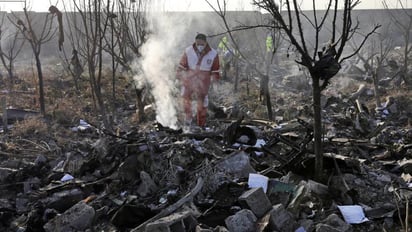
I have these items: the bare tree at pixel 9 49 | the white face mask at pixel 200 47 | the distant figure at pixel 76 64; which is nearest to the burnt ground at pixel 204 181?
the white face mask at pixel 200 47

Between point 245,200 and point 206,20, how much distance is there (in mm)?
23693

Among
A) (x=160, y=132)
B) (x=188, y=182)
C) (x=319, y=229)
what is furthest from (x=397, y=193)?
(x=160, y=132)

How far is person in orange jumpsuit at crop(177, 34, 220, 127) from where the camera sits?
697 centimetres

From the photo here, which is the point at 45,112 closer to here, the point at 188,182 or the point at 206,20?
the point at 188,182

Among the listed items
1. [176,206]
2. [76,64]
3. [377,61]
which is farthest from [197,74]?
[377,61]

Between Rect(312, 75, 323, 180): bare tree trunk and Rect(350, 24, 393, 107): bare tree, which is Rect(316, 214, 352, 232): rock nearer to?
Rect(312, 75, 323, 180): bare tree trunk

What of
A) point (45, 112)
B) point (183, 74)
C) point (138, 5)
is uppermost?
point (138, 5)

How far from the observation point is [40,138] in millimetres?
6863

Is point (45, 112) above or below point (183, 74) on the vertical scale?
below

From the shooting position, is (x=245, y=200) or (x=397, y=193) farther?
(x=397, y=193)

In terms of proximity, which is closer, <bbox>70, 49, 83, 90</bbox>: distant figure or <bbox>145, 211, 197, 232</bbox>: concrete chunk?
<bbox>145, 211, 197, 232</bbox>: concrete chunk

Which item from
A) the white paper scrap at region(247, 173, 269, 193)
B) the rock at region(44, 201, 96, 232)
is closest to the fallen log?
the white paper scrap at region(247, 173, 269, 193)

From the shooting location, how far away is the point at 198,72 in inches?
277

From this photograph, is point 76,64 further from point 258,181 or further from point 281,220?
point 281,220
